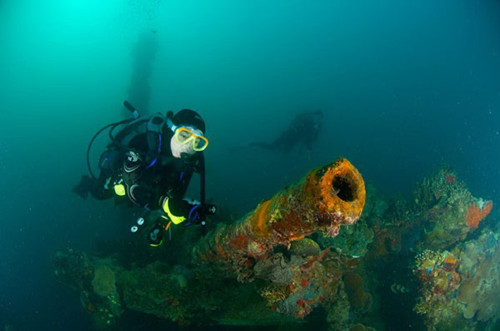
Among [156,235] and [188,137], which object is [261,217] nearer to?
[156,235]

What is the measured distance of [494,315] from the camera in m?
7.28

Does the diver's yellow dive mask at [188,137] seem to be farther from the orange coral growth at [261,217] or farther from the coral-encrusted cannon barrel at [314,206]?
the orange coral growth at [261,217]

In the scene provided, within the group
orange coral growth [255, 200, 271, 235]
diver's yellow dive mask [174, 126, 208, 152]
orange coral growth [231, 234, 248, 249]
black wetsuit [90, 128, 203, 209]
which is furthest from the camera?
diver's yellow dive mask [174, 126, 208, 152]

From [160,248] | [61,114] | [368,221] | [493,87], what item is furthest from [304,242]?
[493,87]

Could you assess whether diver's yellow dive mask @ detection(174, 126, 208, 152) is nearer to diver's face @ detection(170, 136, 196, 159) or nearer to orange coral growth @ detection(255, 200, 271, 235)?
diver's face @ detection(170, 136, 196, 159)

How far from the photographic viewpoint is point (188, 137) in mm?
Answer: 3928

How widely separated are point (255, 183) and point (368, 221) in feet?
63.5

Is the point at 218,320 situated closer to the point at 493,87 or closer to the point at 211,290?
the point at 211,290

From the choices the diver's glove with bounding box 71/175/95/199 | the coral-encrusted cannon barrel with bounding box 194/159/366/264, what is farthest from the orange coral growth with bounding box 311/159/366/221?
the diver's glove with bounding box 71/175/95/199

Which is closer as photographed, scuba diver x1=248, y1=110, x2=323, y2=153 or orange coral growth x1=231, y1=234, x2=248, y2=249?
orange coral growth x1=231, y1=234, x2=248, y2=249

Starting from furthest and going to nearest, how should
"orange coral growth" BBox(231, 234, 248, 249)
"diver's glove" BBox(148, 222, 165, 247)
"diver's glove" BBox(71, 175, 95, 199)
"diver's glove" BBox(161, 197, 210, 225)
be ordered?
"diver's glove" BBox(71, 175, 95, 199)
"diver's glove" BBox(148, 222, 165, 247)
"diver's glove" BBox(161, 197, 210, 225)
"orange coral growth" BBox(231, 234, 248, 249)

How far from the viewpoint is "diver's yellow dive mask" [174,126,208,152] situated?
387 centimetres

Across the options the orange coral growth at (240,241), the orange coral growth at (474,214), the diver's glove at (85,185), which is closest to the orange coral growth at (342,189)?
the orange coral growth at (240,241)

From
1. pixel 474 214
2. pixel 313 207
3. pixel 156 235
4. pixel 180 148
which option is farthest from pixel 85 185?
pixel 474 214
